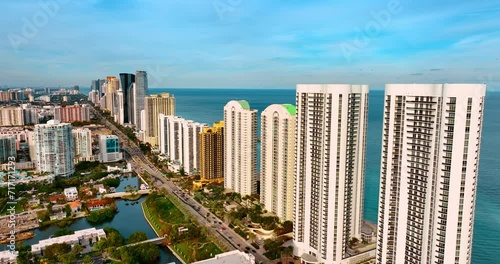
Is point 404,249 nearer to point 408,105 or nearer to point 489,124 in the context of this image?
point 408,105

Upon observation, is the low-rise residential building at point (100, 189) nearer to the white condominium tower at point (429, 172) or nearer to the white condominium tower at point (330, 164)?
the white condominium tower at point (330, 164)

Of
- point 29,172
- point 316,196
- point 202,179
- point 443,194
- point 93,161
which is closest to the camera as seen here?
point 443,194

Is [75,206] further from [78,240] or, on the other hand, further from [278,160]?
[278,160]

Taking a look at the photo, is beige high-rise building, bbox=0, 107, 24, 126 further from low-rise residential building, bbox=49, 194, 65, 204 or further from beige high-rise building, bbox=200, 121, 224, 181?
beige high-rise building, bbox=200, 121, 224, 181

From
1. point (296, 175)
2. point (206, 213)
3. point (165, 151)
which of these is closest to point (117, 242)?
point (206, 213)

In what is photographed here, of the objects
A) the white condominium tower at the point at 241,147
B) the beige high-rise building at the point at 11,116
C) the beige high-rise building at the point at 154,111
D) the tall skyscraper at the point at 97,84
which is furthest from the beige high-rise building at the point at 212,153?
the tall skyscraper at the point at 97,84

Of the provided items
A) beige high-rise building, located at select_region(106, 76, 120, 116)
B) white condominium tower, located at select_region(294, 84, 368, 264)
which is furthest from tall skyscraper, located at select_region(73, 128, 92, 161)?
beige high-rise building, located at select_region(106, 76, 120, 116)
